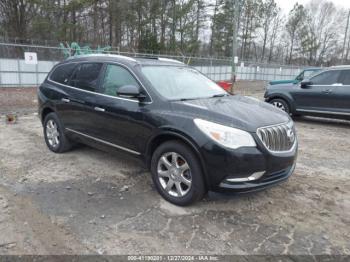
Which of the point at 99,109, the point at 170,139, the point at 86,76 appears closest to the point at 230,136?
the point at 170,139

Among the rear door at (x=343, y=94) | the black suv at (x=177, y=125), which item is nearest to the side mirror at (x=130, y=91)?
the black suv at (x=177, y=125)

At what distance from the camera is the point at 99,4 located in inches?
1131

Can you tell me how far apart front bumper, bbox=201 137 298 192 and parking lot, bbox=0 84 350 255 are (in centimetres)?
27

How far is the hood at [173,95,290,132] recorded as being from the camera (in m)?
3.44

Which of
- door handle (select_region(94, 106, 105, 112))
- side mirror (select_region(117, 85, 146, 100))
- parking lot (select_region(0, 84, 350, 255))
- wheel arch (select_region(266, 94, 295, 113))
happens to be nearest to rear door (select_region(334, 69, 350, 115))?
wheel arch (select_region(266, 94, 295, 113))

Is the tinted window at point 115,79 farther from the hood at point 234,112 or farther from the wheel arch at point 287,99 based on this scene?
the wheel arch at point 287,99

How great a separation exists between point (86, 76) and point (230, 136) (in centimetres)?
277

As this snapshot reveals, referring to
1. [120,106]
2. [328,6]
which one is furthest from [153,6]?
[328,6]

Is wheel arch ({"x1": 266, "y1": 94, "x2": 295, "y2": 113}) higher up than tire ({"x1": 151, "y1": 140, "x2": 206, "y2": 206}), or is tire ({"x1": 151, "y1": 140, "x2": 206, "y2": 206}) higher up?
wheel arch ({"x1": 266, "y1": 94, "x2": 295, "y2": 113})

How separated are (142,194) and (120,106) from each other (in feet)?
4.04

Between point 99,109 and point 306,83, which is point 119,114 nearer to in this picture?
point 99,109

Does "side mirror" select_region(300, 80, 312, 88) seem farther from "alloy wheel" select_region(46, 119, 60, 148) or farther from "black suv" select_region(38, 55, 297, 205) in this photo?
"alloy wheel" select_region(46, 119, 60, 148)

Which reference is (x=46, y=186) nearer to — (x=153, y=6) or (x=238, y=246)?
(x=238, y=246)

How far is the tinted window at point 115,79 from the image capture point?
170 inches
